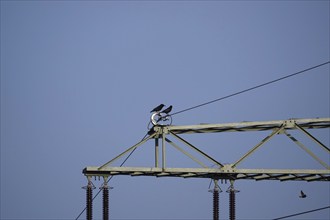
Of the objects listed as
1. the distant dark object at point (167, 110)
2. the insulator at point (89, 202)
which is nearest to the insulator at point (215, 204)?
the distant dark object at point (167, 110)

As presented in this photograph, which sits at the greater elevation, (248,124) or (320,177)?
(248,124)

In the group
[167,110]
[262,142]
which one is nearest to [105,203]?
[167,110]

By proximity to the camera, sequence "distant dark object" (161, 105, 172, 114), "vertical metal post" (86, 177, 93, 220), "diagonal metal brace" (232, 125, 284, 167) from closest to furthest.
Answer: "vertical metal post" (86, 177, 93, 220) < "diagonal metal brace" (232, 125, 284, 167) < "distant dark object" (161, 105, 172, 114)

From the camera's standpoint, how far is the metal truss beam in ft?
124

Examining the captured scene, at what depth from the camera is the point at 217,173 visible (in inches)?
1524

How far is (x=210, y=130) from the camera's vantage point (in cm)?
4022

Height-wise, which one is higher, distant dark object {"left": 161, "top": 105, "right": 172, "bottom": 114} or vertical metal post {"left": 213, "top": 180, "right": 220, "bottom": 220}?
distant dark object {"left": 161, "top": 105, "right": 172, "bottom": 114}

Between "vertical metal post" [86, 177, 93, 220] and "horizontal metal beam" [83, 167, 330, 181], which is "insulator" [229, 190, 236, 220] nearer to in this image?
"horizontal metal beam" [83, 167, 330, 181]

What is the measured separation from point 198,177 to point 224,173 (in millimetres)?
1219

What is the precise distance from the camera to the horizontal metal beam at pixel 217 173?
3788cm

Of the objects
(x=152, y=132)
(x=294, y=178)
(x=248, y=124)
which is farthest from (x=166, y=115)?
(x=294, y=178)

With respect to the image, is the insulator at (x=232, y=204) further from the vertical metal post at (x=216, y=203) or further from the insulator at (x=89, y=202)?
the insulator at (x=89, y=202)

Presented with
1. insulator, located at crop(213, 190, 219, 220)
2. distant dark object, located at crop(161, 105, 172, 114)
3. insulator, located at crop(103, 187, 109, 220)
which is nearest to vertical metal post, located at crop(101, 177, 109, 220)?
insulator, located at crop(103, 187, 109, 220)

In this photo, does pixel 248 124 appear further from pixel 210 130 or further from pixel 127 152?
pixel 127 152
